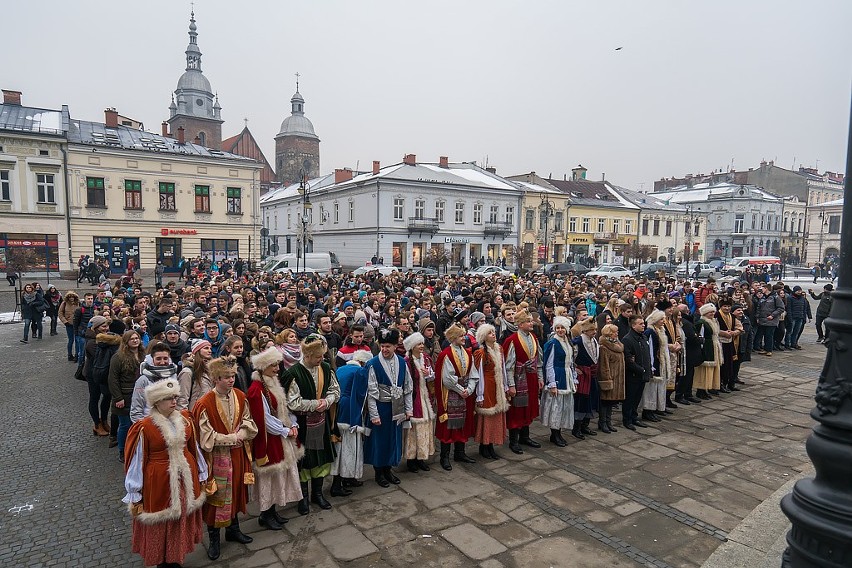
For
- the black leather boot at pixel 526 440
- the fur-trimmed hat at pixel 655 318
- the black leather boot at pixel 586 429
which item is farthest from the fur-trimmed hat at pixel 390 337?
the fur-trimmed hat at pixel 655 318

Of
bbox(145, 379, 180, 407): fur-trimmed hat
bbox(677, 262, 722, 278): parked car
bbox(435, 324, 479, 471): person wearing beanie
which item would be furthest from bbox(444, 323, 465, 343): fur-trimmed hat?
bbox(677, 262, 722, 278): parked car

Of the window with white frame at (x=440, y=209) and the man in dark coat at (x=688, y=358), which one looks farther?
the window with white frame at (x=440, y=209)

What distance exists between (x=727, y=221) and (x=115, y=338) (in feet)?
250

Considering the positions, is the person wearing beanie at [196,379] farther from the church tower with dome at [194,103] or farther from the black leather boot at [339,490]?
the church tower with dome at [194,103]

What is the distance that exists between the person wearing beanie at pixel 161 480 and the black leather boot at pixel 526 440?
4.59 metres

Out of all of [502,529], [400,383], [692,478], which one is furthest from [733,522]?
[400,383]

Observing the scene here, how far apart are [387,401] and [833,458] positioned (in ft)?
14.0

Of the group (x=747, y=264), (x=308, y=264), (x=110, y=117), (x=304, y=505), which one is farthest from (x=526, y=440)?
(x=747, y=264)

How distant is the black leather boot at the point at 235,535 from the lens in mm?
4871

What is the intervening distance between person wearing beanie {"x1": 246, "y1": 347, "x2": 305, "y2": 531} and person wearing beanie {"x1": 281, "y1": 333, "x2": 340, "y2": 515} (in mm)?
162

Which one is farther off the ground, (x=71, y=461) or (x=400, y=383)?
(x=400, y=383)

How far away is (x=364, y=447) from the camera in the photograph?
603 cm

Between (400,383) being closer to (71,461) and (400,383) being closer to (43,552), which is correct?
(43,552)

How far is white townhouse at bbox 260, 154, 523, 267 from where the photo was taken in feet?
141
